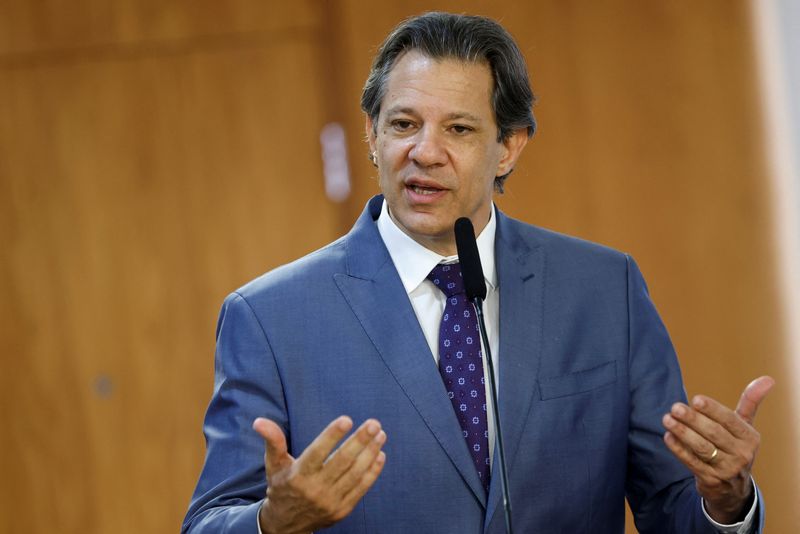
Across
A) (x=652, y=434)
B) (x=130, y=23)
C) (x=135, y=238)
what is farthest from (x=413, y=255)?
(x=130, y=23)

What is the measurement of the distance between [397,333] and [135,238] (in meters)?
2.04

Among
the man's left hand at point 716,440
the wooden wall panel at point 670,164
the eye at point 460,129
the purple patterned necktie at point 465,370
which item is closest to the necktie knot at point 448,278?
the purple patterned necktie at point 465,370

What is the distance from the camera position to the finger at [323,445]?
154 centimetres

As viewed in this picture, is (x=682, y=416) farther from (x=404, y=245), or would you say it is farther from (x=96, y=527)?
(x=96, y=527)

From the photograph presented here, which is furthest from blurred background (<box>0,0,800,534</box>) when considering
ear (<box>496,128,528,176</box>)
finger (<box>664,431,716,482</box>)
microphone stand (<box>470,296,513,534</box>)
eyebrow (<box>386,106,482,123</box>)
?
microphone stand (<box>470,296,513,534</box>)

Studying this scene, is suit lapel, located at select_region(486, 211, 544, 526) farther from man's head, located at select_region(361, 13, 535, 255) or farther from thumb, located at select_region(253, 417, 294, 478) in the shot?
thumb, located at select_region(253, 417, 294, 478)

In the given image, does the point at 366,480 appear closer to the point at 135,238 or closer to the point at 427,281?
the point at 427,281

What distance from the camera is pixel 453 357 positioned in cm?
203

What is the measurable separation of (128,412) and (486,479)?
2.17 meters

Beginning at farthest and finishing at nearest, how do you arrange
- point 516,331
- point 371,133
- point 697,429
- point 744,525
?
point 371,133 → point 516,331 → point 744,525 → point 697,429

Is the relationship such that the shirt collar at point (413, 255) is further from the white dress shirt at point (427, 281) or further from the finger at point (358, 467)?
the finger at point (358, 467)

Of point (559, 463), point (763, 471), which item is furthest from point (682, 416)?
point (763, 471)

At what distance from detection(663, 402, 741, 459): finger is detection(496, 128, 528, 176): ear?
802 mm

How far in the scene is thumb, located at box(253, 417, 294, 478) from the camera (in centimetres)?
159
